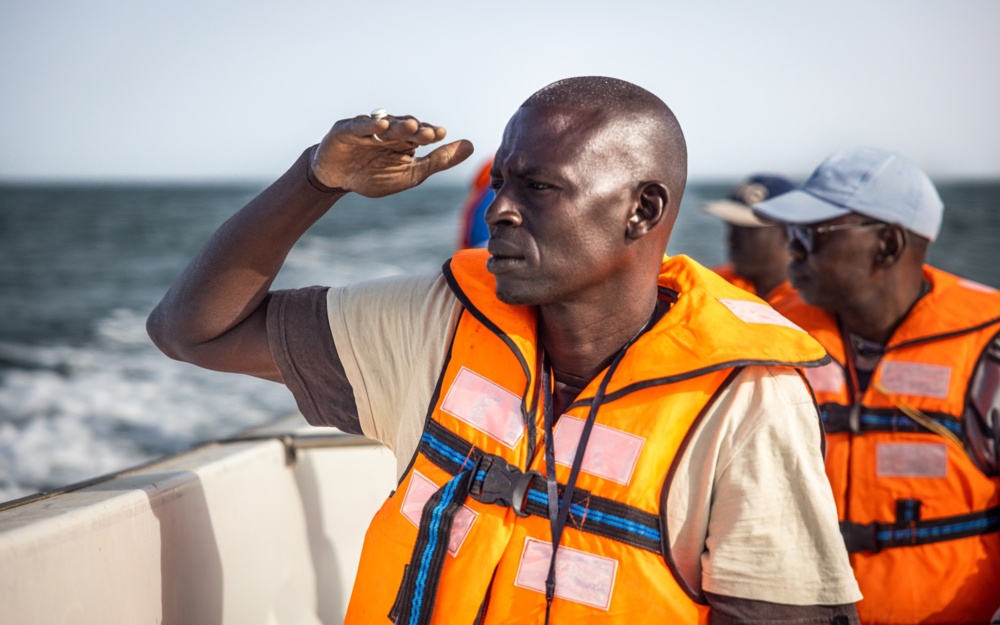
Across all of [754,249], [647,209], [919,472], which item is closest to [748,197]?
[754,249]

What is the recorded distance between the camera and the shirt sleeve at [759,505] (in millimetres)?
1498

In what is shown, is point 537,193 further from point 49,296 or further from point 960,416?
point 49,296

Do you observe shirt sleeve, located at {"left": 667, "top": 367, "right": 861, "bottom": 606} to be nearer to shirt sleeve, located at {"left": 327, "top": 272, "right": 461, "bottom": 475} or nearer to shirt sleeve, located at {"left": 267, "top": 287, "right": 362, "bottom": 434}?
shirt sleeve, located at {"left": 327, "top": 272, "right": 461, "bottom": 475}

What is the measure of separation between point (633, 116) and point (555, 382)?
0.51 m

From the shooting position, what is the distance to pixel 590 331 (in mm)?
1741

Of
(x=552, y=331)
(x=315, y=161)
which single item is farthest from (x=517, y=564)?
(x=315, y=161)

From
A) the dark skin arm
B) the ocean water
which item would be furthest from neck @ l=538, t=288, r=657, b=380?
the ocean water

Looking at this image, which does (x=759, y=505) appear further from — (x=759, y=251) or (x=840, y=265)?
(x=759, y=251)

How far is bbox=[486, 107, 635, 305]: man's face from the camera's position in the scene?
1.62 meters

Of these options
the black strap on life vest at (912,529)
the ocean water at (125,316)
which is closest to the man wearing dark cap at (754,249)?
the black strap on life vest at (912,529)

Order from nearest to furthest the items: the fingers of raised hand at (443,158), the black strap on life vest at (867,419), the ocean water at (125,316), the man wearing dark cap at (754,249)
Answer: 1. the fingers of raised hand at (443,158)
2. the black strap on life vest at (867,419)
3. the man wearing dark cap at (754,249)
4. the ocean water at (125,316)

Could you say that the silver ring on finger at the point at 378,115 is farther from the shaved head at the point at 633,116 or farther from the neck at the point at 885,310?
the neck at the point at 885,310

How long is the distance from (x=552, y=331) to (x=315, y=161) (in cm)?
53

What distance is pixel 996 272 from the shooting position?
1909 cm
